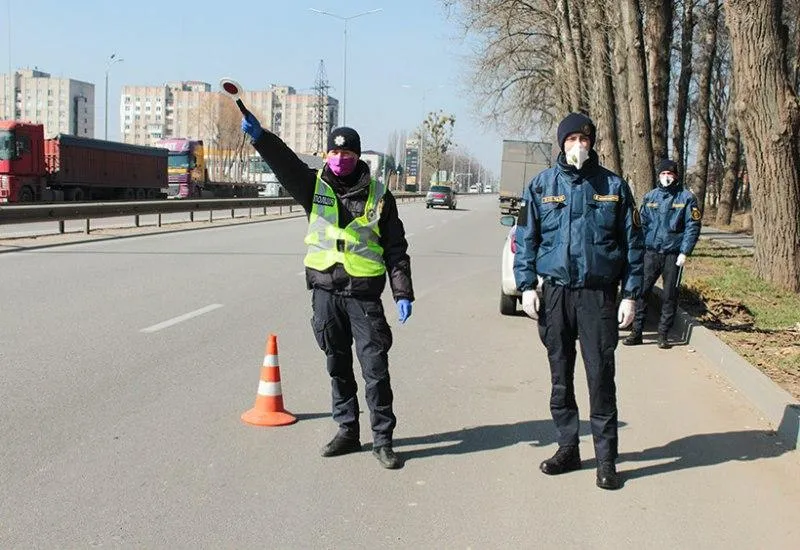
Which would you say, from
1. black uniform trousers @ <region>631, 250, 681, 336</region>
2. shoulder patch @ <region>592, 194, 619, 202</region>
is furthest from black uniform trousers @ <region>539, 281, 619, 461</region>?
black uniform trousers @ <region>631, 250, 681, 336</region>

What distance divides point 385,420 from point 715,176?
51.7 metres

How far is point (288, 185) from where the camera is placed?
16.5ft

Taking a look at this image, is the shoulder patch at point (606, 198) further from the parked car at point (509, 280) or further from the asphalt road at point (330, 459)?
the parked car at point (509, 280)

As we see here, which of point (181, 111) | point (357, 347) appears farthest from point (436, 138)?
point (357, 347)

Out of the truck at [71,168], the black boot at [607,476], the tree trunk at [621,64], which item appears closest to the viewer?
the black boot at [607,476]

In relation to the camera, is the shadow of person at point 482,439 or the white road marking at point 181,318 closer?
the shadow of person at point 482,439

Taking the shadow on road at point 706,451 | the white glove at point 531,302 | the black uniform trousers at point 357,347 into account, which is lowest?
the shadow on road at point 706,451

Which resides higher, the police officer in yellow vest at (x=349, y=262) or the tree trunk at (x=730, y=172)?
the tree trunk at (x=730, y=172)

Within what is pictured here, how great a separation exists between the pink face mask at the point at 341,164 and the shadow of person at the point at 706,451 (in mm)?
2372

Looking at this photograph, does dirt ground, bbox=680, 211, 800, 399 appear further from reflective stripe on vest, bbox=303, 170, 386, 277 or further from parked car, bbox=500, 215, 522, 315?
reflective stripe on vest, bbox=303, 170, 386, 277

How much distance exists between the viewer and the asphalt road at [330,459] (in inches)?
155

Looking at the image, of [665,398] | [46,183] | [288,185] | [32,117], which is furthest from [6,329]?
[32,117]

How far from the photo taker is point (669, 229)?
28.8 ft

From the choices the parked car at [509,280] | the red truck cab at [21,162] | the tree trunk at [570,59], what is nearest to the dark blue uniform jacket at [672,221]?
the parked car at [509,280]
